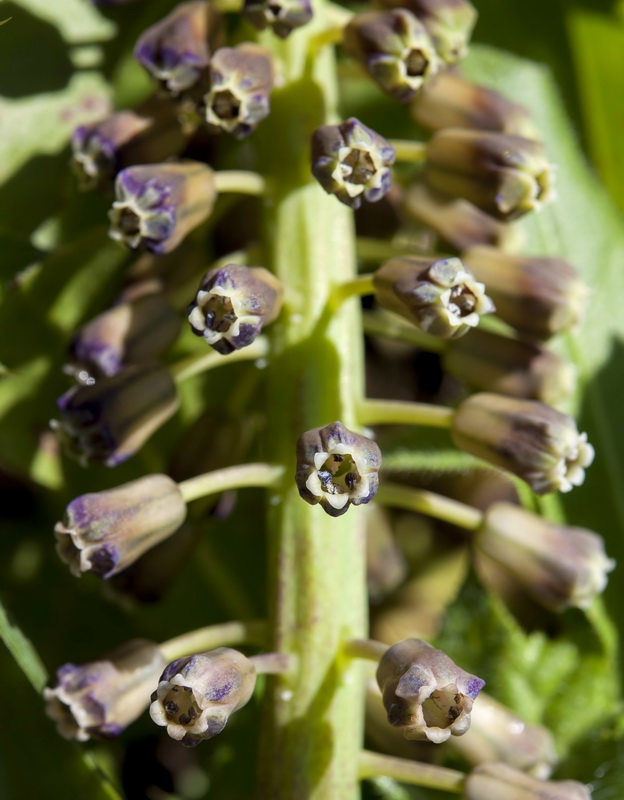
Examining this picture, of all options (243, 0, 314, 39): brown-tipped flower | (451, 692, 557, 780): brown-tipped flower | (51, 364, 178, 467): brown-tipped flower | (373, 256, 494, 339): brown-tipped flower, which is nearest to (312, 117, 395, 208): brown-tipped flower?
(373, 256, 494, 339): brown-tipped flower

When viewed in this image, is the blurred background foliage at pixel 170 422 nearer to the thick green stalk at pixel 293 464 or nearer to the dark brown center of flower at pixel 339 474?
the thick green stalk at pixel 293 464

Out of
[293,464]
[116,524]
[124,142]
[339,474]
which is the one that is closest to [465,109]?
[124,142]

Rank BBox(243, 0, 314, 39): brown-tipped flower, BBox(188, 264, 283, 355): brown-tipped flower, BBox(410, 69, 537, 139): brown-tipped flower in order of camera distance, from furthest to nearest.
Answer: BBox(410, 69, 537, 139): brown-tipped flower, BBox(243, 0, 314, 39): brown-tipped flower, BBox(188, 264, 283, 355): brown-tipped flower

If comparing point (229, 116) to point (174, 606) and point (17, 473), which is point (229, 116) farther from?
point (174, 606)

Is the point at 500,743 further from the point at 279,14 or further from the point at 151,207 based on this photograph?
the point at 279,14

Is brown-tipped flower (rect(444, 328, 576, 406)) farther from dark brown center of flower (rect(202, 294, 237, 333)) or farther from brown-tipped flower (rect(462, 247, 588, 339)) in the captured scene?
dark brown center of flower (rect(202, 294, 237, 333))
